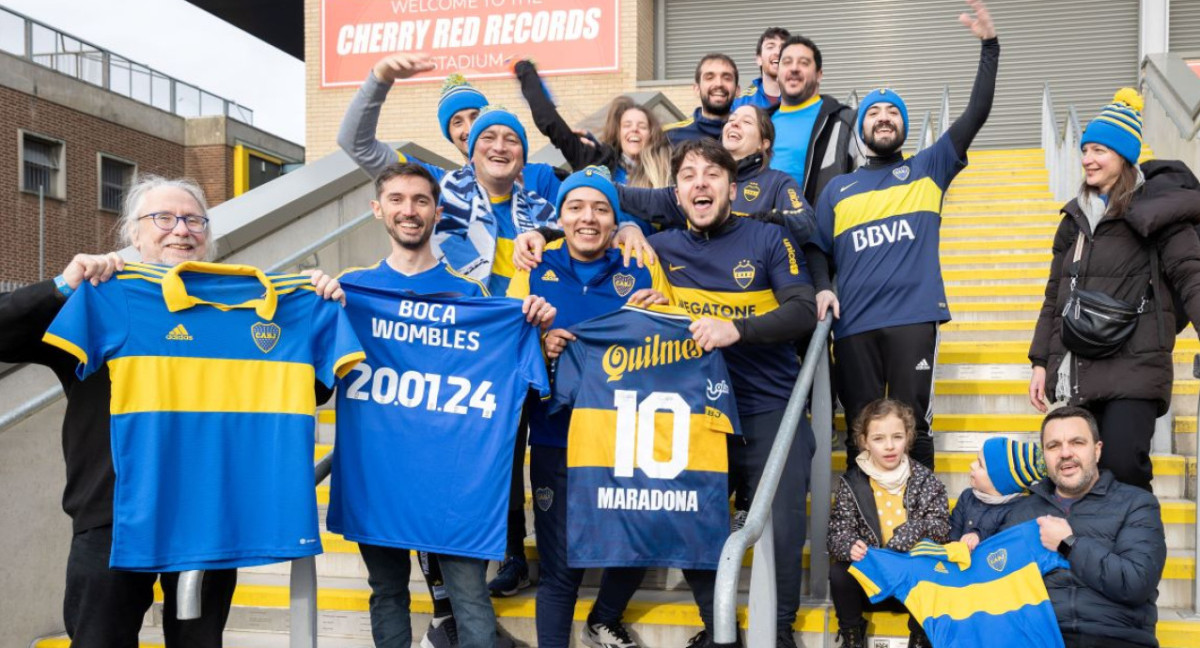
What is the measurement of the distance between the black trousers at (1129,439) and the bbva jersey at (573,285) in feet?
5.67

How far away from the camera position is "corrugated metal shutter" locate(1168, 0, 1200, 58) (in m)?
15.8

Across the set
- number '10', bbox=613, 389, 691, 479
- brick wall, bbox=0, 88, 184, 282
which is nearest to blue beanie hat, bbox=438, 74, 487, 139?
number '10', bbox=613, 389, 691, 479

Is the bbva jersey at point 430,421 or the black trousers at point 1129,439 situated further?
the black trousers at point 1129,439

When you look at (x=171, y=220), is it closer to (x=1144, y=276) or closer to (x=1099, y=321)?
(x=1099, y=321)

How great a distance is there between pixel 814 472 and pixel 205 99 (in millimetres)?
35831

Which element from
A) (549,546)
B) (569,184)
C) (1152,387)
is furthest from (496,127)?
(1152,387)

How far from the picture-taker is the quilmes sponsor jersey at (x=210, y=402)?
3150mm

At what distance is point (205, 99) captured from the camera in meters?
36.1

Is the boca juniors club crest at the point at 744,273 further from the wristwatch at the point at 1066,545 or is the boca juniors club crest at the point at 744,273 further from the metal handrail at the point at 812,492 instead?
the wristwatch at the point at 1066,545

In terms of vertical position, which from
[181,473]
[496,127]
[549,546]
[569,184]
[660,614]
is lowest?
[660,614]

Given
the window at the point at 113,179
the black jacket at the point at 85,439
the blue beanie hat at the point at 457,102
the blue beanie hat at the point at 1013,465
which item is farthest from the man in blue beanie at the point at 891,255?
the window at the point at 113,179

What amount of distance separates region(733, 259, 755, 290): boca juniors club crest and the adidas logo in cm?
195

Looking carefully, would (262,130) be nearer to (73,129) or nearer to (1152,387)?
(73,129)

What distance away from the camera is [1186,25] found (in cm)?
1579
